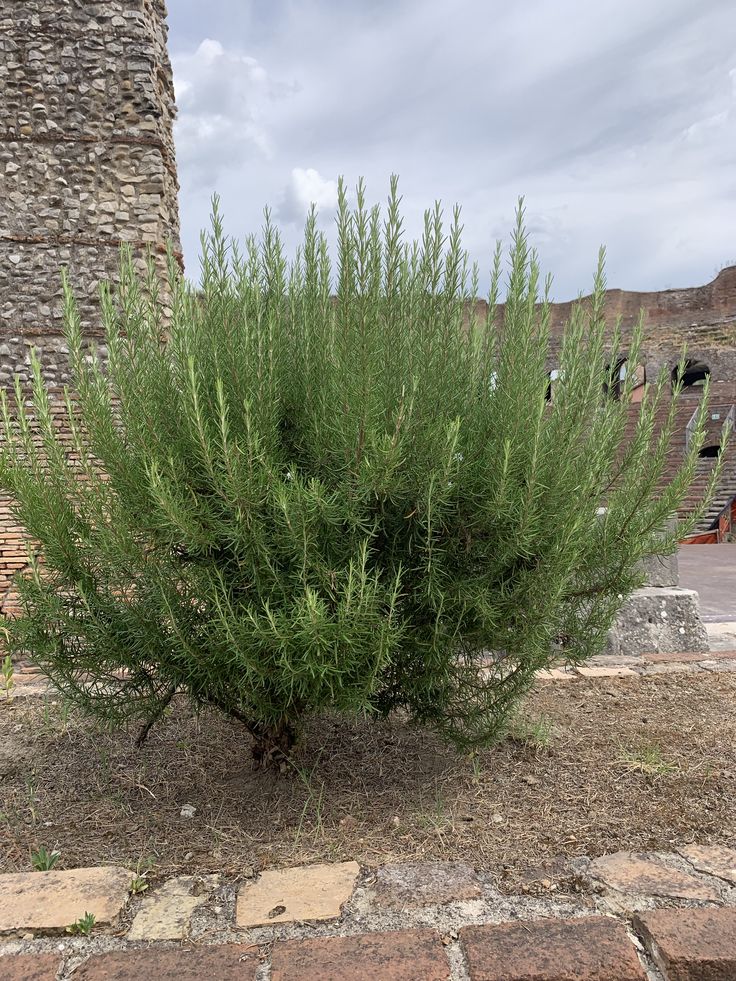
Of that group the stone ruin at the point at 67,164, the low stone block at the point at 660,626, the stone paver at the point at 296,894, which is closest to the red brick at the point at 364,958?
the stone paver at the point at 296,894

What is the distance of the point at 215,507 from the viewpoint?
8.75 ft

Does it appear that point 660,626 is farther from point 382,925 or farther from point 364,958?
point 364,958

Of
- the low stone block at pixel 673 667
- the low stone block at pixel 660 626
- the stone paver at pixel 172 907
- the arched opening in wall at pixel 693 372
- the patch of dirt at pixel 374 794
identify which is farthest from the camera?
the arched opening in wall at pixel 693 372

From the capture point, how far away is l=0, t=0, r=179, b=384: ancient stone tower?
6.08 metres

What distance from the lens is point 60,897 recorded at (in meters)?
2.32

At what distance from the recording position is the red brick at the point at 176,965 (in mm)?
1911

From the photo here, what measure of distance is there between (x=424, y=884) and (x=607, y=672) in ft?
9.37

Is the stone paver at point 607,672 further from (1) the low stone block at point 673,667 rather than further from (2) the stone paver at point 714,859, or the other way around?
(2) the stone paver at point 714,859

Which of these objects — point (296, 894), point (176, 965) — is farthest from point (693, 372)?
point (176, 965)

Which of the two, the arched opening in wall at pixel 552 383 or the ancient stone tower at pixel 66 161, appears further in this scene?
the ancient stone tower at pixel 66 161

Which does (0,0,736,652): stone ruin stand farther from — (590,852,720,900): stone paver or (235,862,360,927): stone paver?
(235,862,360,927): stone paver

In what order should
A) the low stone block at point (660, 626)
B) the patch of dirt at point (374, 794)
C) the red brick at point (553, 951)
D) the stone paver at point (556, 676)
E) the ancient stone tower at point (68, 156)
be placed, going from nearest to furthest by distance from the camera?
1. the red brick at point (553, 951)
2. the patch of dirt at point (374, 794)
3. the stone paver at point (556, 676)
4. the low stone block at point (660, 626)
5. the ancient stone tower at point (68, 156)

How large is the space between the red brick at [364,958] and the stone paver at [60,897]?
1.98 ft

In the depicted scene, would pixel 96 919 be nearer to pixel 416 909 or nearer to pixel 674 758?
pixel 416 909
